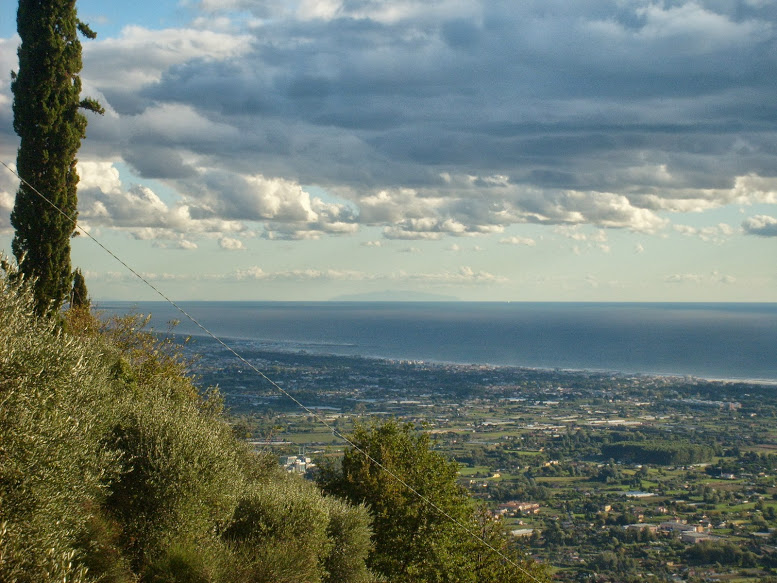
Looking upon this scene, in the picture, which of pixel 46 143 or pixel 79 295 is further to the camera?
pixel 79 295

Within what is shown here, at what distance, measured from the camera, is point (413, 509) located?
2488 cm

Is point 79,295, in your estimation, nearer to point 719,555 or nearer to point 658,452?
point 719,555

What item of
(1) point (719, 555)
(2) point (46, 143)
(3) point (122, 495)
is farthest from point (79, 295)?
(1) point (719, 555)

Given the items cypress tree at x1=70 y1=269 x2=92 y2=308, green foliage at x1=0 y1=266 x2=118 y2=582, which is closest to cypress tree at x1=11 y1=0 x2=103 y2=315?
cypress tree at x1=70 y1=269 x2=92 y2=308

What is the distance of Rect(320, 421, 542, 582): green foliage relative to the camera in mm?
24344

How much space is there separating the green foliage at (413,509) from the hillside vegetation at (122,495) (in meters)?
4.01

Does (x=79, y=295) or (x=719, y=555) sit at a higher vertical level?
(x=79, y=295)

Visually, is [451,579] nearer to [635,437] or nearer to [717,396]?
[635,437]

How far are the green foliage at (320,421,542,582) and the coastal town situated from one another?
2.23 m

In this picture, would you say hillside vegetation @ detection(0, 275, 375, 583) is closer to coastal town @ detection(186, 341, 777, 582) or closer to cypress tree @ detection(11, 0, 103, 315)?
cypress tree @ detection(11, 0, 103, 315)

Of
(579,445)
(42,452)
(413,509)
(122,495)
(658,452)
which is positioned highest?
(42,452)

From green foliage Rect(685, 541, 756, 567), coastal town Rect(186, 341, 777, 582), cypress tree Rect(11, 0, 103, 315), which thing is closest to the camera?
cypress tree Rect(11, 0, 103, 315)

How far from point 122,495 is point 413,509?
37.1 feet

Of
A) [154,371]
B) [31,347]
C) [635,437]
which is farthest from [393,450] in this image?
A: [635,437]
